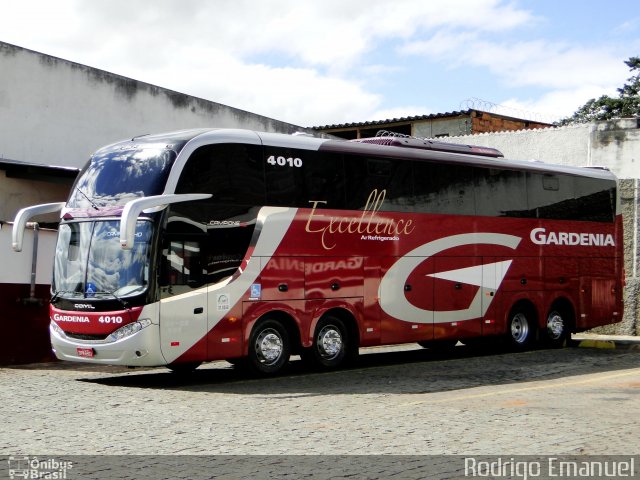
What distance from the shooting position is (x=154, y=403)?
11469 millimetres

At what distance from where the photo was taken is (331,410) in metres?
11.0

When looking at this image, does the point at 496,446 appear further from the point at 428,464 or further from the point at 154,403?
the point at 154,403

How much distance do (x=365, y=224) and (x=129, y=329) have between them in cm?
480

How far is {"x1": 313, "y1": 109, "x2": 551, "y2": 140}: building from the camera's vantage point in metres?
35.7

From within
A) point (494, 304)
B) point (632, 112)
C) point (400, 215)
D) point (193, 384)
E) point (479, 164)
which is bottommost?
point (193, 384)

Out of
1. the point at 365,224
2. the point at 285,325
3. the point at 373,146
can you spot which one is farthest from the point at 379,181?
the point at 285,325

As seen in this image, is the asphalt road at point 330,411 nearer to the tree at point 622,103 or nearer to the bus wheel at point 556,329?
the bus wheel at point 556,329

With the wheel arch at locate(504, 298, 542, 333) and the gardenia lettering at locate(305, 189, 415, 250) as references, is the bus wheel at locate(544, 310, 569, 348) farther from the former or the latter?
the gardenia lettering at locate(305, 189, 415, 250)

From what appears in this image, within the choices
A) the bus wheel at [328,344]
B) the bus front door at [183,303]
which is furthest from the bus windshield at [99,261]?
the bus wheel at [328,344]

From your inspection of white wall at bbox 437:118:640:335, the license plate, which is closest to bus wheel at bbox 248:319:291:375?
the license plate

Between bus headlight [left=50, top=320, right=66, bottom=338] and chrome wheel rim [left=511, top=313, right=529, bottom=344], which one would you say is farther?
chrome wheel rim [left=511, top=313, right=529, bottom=344]

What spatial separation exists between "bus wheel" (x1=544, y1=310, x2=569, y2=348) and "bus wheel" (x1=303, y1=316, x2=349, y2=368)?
601cm

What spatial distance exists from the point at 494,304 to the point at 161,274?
801 centimetres

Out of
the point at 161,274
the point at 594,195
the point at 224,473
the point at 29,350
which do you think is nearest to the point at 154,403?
the point at 161,274
